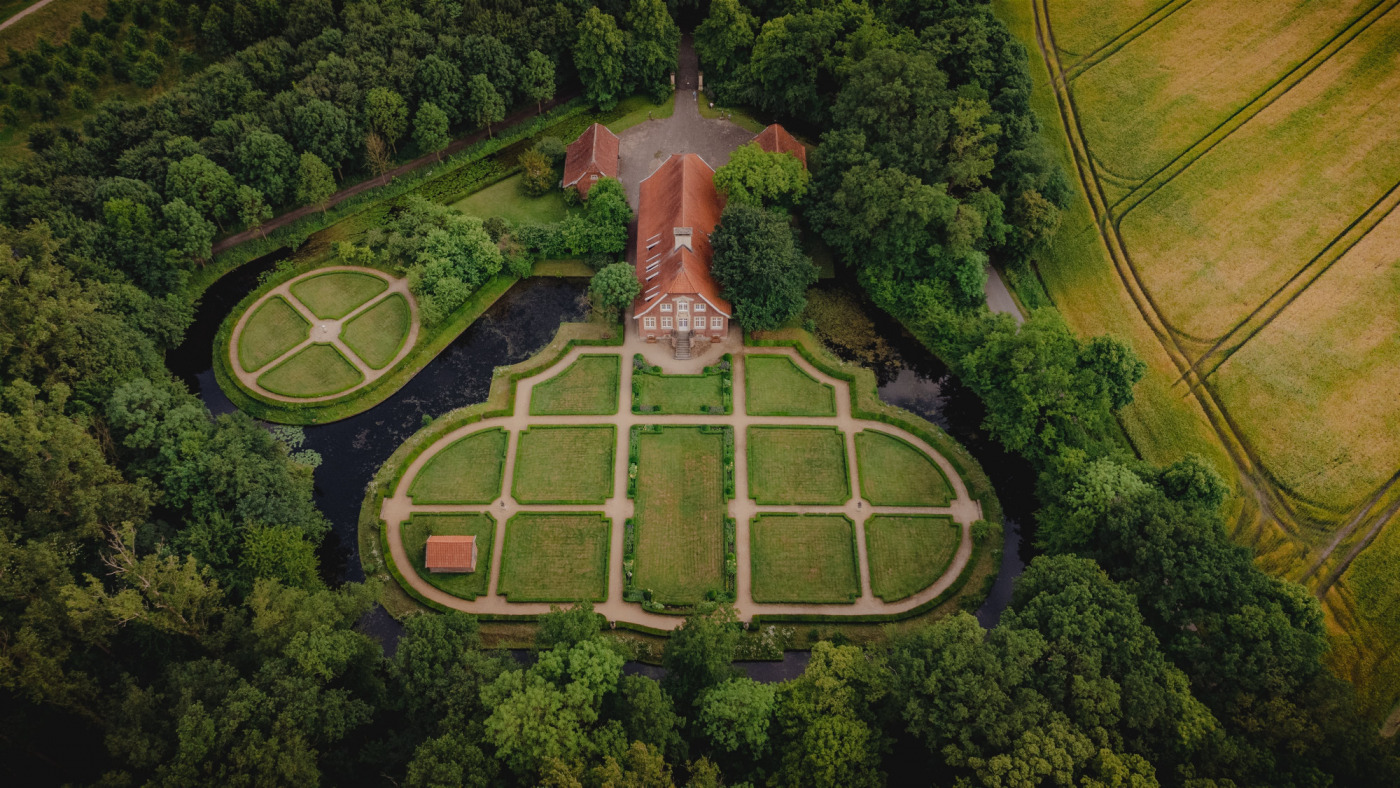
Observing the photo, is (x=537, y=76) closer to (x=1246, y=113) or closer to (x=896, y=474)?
(x=896, y=474)

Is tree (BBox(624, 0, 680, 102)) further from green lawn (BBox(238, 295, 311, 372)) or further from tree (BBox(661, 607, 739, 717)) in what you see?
tree (BBox(661, 607, 739, 717))

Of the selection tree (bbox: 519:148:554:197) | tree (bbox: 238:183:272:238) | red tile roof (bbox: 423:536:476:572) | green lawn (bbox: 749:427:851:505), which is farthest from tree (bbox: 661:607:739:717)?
tree (bbox: 238:183:272:238)

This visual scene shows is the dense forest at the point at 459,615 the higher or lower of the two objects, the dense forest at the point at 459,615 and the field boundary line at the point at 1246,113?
the lower

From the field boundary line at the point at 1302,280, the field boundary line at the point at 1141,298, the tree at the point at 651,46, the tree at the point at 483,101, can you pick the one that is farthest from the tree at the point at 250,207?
the field boundary line at the point at 1302,280

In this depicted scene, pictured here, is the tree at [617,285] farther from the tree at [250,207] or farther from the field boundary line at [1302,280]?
the field boundary line at [1302,280]

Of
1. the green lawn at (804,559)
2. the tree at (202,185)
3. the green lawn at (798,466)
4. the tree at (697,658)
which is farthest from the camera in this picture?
the tree at (202,185)

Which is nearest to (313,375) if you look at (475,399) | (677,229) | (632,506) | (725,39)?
(475,399)
